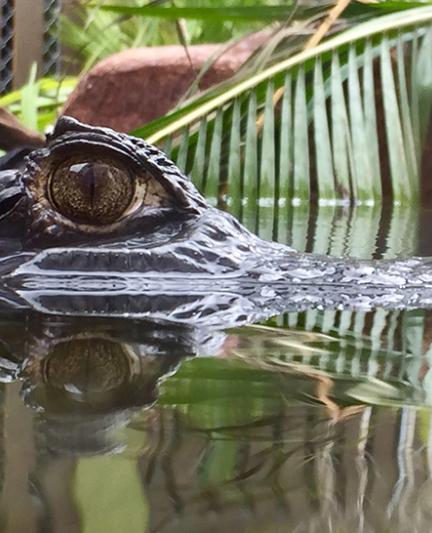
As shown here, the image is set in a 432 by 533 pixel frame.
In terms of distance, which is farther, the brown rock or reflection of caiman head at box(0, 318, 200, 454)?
the brown rock

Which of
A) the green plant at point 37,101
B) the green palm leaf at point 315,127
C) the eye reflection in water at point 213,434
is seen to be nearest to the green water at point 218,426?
the eye reflection in water at point 213,434

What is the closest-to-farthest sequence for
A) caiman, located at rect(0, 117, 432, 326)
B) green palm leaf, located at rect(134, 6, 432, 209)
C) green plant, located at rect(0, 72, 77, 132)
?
caiman, located at rect(0, 117, 432, 326)
green palm leaf, located at rect(134, 6, 432, 209)
green plant, located at rect(0, 72, 77, 132)

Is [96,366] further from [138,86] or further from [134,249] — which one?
[138,86]

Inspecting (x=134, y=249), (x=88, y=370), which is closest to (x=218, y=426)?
(x=88, y=370)

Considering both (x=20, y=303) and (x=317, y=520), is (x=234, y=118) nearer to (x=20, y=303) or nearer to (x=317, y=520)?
(x=20, y=303)

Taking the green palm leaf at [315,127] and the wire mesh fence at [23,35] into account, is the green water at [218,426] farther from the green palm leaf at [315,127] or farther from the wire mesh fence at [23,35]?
the wire mesh fence at [23,35]

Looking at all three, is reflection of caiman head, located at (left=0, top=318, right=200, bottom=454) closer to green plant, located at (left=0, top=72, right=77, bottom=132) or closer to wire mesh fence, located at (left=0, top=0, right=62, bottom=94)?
green plant, located at (left=0, top=72, right=77, bottom=132)

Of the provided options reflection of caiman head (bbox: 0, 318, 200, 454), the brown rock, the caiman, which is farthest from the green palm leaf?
reflection of caiman head (bbox: 0, 318, 200, 454)
